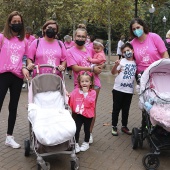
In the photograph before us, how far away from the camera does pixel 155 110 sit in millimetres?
4023

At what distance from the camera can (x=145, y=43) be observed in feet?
16.2

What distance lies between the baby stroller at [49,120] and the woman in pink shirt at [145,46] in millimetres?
1450

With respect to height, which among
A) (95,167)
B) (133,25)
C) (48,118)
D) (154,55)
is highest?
(133,25)

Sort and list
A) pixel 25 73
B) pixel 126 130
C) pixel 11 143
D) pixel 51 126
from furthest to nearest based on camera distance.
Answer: pixel 126 130, pixel 11 143, pixel 25 73, pixel 51 126

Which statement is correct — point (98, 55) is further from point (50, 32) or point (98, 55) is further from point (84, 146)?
point (84, 146)

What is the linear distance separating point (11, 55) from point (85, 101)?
1.33 meters

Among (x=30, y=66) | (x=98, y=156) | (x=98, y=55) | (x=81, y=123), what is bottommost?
(x=98, y=156)

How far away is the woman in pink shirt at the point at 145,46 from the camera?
489 centimetres

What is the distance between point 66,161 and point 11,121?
1.19 metres

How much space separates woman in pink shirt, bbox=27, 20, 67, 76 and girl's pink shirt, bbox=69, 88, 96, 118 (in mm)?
465

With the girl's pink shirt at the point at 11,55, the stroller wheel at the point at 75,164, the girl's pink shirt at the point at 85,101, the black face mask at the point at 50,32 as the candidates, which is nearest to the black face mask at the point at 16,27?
the girl's pink shirt at the point at 11,55

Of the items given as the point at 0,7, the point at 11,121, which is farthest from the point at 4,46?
the point at 0,7

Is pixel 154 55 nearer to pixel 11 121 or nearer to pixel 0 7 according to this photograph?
pixel 11 121

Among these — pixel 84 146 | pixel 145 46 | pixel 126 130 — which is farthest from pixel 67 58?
pixel 126 130
